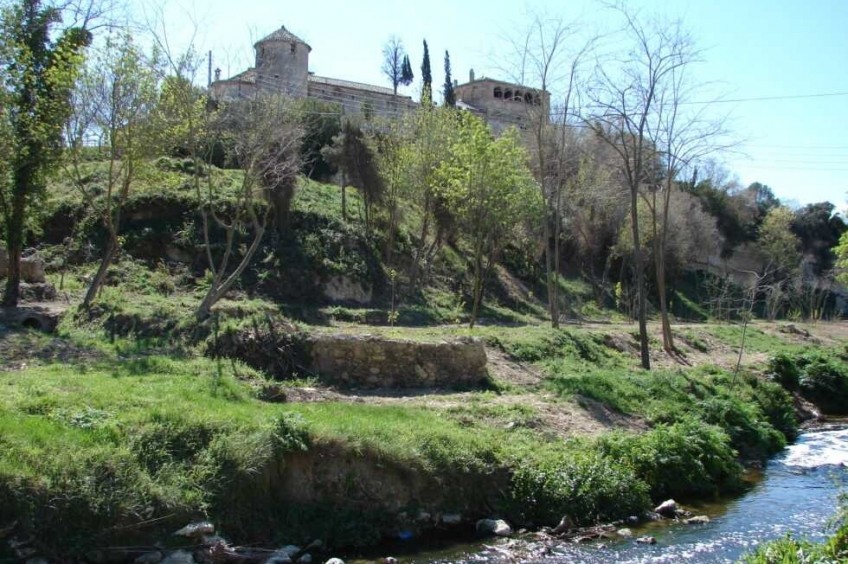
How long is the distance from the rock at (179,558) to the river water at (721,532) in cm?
295

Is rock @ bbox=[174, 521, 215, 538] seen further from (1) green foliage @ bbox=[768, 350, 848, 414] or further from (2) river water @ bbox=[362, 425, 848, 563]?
(1) green foliage @ bbox=[768, 350, 848, 414]

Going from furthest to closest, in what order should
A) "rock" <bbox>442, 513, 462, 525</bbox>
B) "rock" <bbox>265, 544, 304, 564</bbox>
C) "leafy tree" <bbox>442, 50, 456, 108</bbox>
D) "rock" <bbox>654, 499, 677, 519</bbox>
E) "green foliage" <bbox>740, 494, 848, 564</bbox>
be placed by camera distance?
"leafy tree" <bbox>442, 50, 456, 108</bbox>
"rock" <bbox>654, 499, 677, 519</bbox>
"rock" <bbox>442, 513, 462, 525</bbox>
"rock" <bbox>265, 544, 304, 564</bbox>
"green foliage" <bbox>740, 494, 848, 564</bbox>

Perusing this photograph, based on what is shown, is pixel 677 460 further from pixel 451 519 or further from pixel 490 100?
pixel 490 100

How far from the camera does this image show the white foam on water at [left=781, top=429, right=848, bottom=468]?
1745 centimetres

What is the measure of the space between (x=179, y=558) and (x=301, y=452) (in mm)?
2569

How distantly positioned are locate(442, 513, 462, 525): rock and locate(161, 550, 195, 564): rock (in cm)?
409

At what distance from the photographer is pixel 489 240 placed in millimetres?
31844

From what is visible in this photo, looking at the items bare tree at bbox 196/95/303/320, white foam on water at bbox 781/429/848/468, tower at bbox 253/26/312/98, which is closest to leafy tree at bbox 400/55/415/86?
tower at bbox 253/26/312/98

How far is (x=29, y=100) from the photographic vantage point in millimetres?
20562

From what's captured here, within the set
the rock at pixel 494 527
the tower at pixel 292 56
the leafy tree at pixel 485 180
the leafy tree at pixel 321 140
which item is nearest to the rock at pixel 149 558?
the rock at pixel 494 527

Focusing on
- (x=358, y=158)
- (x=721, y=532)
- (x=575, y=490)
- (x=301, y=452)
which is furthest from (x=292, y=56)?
(x=721, y=532)

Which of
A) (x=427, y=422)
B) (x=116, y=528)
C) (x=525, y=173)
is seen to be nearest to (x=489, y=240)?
(x=525, y=173)

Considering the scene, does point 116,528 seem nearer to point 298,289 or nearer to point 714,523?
point 714,523

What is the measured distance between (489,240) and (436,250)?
17.5 ft
